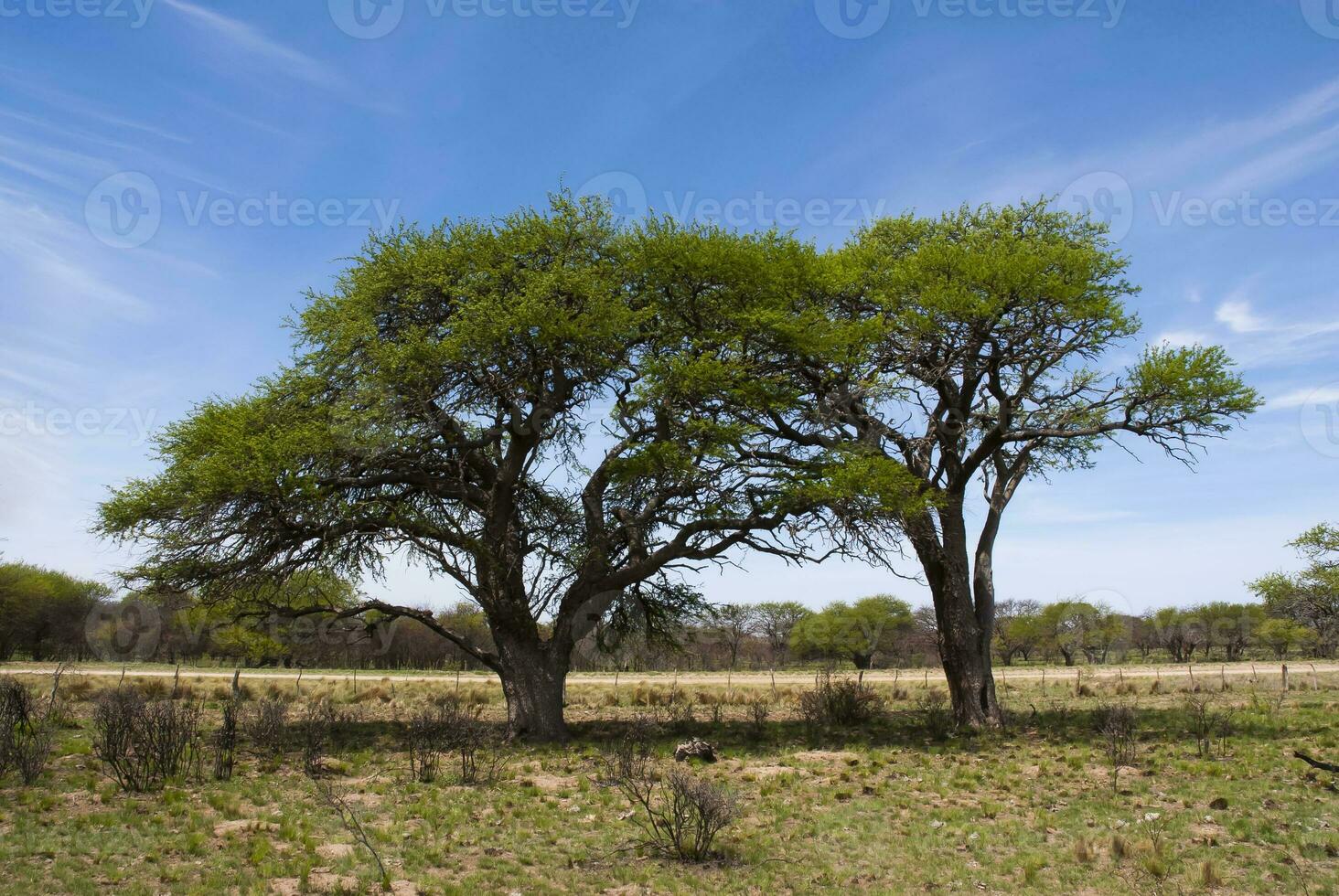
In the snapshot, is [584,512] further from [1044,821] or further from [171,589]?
[1044,821]

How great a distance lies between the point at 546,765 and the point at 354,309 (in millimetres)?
11075

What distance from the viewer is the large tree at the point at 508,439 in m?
17.7

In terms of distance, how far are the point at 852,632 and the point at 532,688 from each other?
66.1 metres

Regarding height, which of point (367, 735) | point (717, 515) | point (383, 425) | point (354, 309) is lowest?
point (367, 735)

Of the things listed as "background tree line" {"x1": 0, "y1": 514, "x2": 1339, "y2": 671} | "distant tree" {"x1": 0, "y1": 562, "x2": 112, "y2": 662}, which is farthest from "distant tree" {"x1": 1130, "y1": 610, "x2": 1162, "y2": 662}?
"distant tree" {"x1": 0, "y1": 562, "x2": 112, "y2": 662}

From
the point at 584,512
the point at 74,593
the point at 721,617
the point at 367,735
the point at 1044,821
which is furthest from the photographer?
the point at 74,593

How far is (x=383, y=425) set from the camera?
1784cm

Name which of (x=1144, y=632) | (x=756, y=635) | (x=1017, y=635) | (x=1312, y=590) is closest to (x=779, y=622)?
(x=756, y=635)

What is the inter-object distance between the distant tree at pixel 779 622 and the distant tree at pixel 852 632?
7.66ft

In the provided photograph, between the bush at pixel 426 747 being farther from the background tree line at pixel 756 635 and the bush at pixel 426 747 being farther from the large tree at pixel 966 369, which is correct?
the background tree line at pixel 756 635

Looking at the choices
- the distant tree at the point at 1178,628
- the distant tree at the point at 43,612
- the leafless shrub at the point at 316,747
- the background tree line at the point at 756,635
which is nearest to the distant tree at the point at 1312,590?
the background tree line at the point at 756,635

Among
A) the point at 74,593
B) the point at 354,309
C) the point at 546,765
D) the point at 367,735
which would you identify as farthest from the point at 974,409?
the point at 74,593

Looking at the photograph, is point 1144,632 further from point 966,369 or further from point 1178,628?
point 966,369

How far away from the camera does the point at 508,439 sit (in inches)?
845
